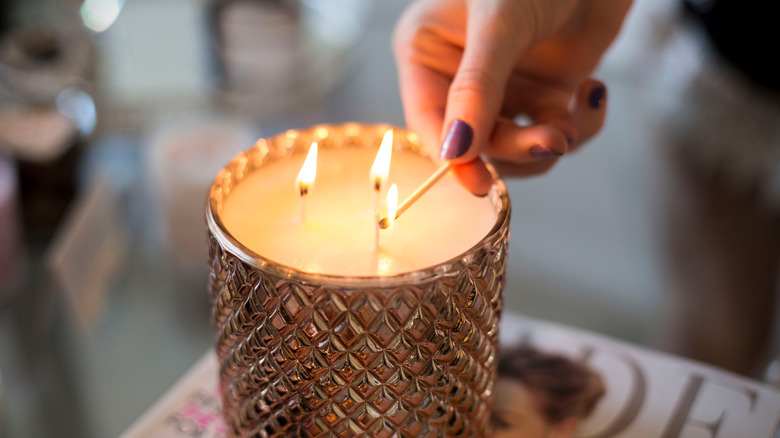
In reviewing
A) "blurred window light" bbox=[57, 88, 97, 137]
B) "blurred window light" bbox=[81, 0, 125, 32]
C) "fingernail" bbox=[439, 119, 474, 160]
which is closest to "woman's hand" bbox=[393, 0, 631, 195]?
"fingernail" bbox=[439, 119, 474, 160]

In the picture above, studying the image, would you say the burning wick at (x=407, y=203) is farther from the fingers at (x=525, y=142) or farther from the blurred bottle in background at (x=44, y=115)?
the blurred bottle in background at (x=44, y=115)

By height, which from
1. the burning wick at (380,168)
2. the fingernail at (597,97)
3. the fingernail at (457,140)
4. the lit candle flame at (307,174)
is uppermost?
the fingernail at (457,140)

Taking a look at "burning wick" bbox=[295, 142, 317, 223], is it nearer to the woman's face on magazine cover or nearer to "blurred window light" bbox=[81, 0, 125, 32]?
the woman's face on magazine cover

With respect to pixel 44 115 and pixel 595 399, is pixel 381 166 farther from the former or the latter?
pixel 44 115

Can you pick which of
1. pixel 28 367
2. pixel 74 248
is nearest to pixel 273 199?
pixel 74 248

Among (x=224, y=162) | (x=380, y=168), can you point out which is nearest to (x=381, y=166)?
(x=380, y=168)

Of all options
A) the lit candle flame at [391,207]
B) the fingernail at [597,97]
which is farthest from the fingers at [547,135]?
the lit candle flame at [391,207]
